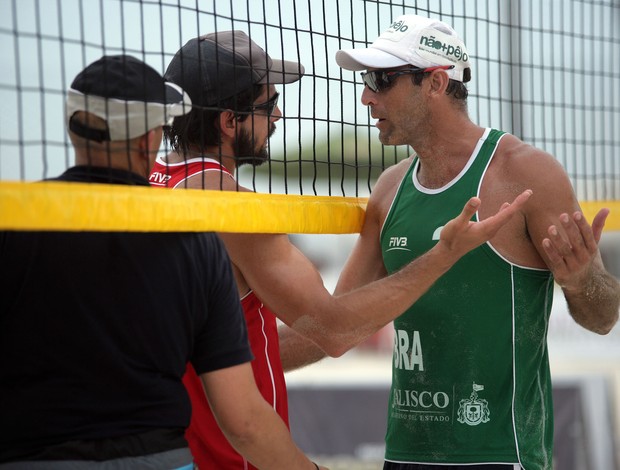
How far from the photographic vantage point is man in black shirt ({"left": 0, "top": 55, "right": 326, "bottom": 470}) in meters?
2.60

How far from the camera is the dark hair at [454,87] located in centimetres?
385

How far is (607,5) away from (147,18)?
10.4 feet

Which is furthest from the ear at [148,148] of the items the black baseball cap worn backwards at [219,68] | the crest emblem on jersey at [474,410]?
the crest emblem on jersey at [474,410]

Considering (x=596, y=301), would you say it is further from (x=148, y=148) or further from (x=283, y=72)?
(x=148, y=148)

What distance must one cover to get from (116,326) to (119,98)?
0.65 m

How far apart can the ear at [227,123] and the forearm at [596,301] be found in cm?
137

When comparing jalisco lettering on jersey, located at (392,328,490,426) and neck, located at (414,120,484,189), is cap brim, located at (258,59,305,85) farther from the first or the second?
jalisco lettering on jersey, located at (392,328,490,426)

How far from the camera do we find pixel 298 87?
4.10 meters

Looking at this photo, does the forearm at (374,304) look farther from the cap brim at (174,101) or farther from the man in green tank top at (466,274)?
the cap brim at (174,101)

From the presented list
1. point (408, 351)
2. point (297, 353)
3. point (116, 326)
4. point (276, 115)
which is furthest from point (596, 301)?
point (116, 326)

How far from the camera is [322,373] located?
52.5 feet

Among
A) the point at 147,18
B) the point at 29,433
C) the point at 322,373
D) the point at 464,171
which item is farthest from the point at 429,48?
the point at 322,373

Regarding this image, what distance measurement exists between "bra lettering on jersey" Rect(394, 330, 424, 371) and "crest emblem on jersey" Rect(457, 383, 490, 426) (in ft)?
0.70

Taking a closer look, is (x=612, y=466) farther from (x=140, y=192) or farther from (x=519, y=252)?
(x=140, y=192)
